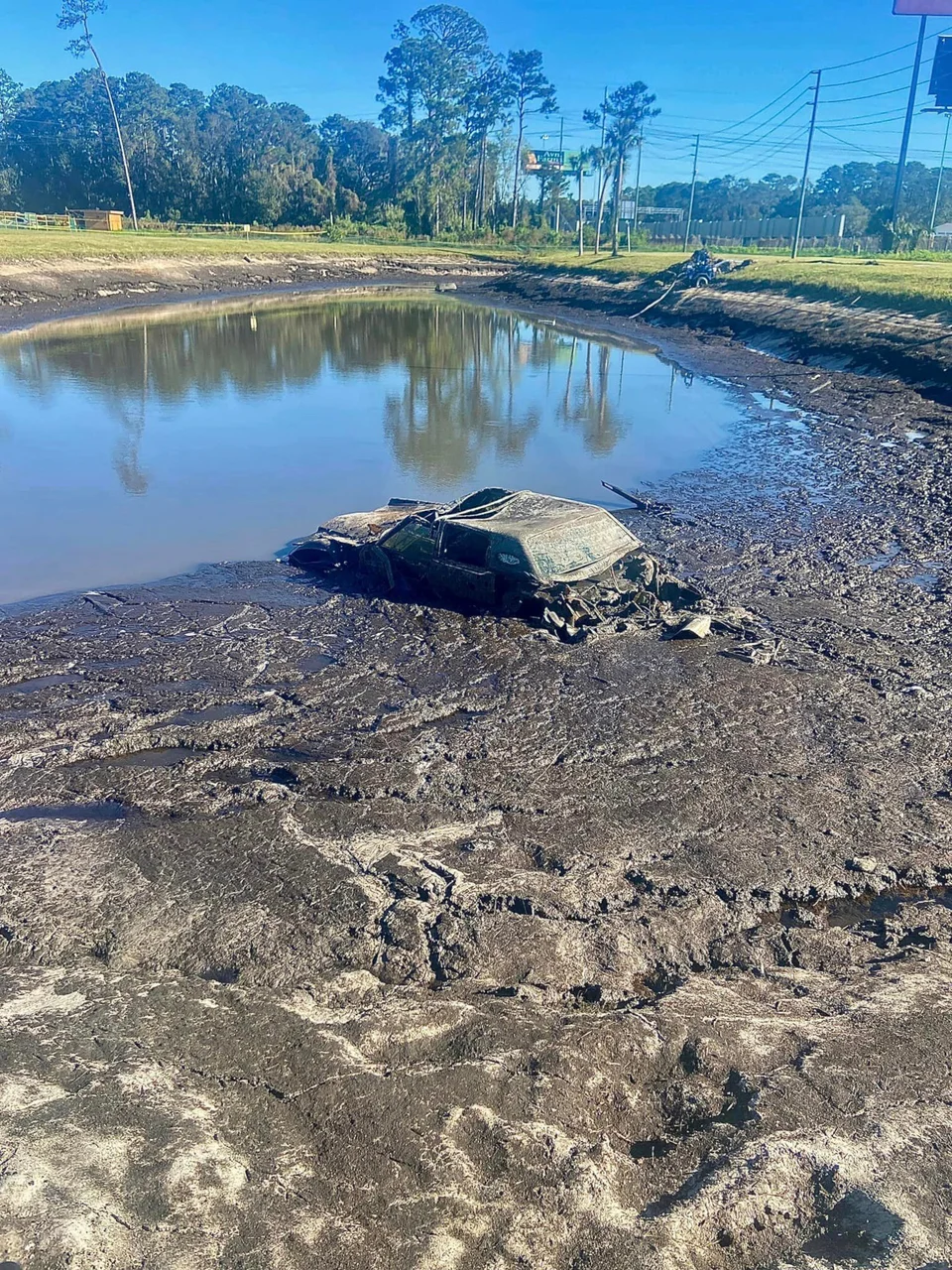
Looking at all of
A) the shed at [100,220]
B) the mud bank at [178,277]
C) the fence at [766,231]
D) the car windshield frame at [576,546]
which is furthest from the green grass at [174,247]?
the car windshield frame at [576,546]

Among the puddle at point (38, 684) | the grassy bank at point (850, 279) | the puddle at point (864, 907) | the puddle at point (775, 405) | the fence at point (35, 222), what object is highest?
the fence at point (35, 222)

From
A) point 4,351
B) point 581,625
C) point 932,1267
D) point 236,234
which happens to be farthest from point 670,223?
point 932,1267

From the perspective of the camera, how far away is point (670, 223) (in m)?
100

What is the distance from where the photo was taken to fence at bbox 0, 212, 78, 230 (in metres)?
66.6

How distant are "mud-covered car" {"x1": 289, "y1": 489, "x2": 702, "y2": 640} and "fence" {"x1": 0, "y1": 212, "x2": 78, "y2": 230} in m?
66.2

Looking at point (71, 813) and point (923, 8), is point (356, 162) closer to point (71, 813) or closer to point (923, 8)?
point (923, 8)

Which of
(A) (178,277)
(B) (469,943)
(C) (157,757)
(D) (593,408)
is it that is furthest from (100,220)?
(B) (469,943)

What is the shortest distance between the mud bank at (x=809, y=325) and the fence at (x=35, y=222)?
39.6m

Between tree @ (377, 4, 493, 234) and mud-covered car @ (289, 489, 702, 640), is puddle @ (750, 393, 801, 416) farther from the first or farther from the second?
tree @ (377, 4, 493, 234)

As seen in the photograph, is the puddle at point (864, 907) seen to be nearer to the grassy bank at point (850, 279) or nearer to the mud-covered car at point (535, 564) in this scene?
the mud-covered car at point (535, 564)

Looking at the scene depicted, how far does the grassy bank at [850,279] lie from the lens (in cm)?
3067

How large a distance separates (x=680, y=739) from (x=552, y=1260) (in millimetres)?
5507

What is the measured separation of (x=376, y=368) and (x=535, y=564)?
23.1 m

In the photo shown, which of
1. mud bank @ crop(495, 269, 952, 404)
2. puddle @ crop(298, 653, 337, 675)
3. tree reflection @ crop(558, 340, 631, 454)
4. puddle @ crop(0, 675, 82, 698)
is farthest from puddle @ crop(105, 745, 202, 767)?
mud bank @ crop(495, 269, 952, 404)
